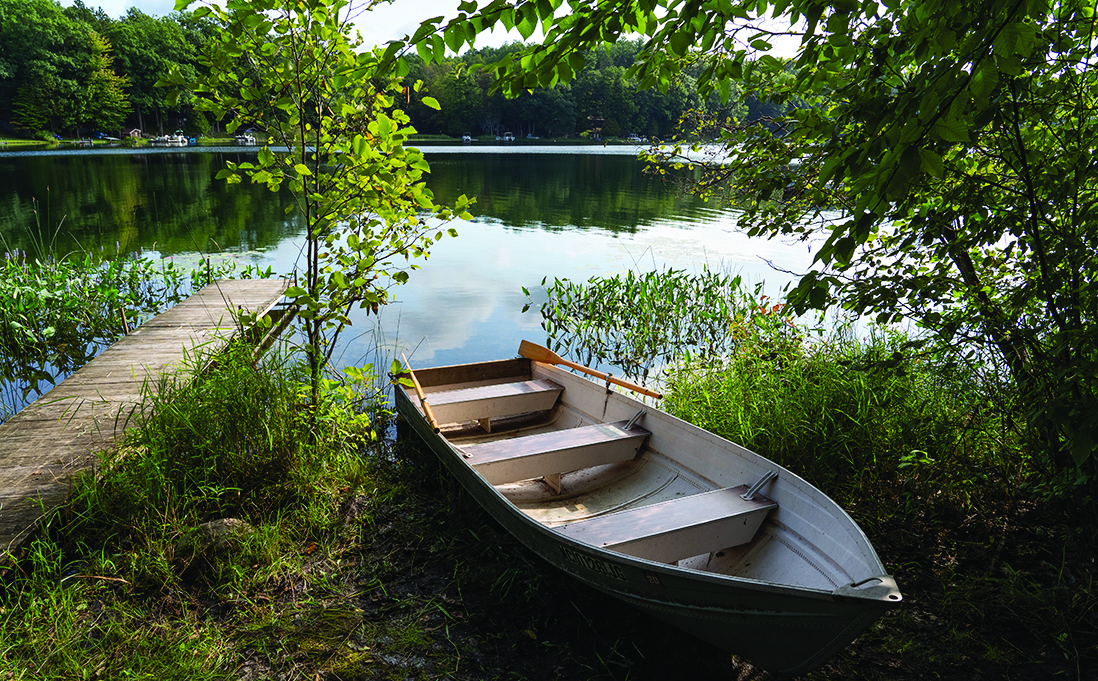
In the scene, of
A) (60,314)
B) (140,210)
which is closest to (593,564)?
(60,314)

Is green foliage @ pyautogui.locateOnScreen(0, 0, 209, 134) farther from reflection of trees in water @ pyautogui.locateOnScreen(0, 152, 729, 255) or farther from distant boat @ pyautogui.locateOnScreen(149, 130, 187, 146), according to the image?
reflection of trees in water @ pyautogui.locateOnScreen(0, 152, 729, 255)

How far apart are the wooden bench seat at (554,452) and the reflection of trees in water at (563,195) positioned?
8.94 m

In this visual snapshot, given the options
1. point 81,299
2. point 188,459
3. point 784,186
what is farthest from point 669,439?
point 81,299

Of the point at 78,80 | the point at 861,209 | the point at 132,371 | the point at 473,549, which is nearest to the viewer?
the point at 861,209

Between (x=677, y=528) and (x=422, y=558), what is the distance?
1.71 metres

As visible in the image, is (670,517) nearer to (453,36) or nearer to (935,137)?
(935,137)

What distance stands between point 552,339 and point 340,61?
5.14 metres

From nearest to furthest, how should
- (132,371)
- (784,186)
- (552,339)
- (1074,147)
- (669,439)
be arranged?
1. (1074,147)
2. (784,186)
3. (669,439)
4. (132,371)
5. (552,339)

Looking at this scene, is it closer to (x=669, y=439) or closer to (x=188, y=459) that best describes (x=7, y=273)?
(x=188, y=459)

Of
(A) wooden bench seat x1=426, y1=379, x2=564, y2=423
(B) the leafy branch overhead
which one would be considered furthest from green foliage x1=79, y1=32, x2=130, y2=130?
(B) the leafy branch overhead

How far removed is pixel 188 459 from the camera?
12.7 ft

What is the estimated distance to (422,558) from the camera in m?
3.94

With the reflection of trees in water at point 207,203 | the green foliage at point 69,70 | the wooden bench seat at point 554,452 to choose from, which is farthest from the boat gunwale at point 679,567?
the green foliage at point 69,70

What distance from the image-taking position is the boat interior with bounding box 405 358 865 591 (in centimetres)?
318
